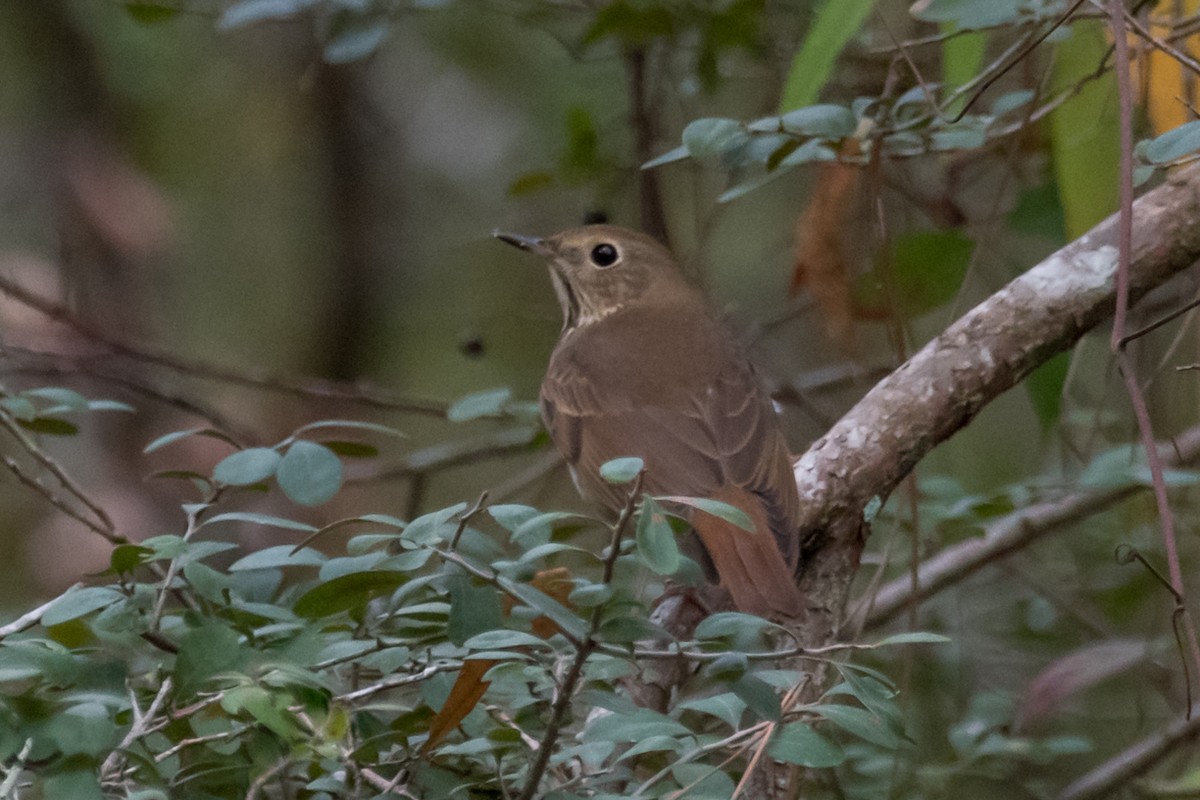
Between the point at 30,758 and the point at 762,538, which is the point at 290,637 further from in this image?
the point at 762,538

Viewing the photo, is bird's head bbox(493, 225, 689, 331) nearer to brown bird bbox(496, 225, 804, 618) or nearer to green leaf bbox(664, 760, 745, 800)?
brown bird bbox(496, 225, 804, 618)

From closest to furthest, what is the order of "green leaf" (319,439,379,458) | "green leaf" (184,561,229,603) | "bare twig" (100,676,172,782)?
"bare twig" (100,676,172,782)
"green leaf" (184,561,229,603)
"green leaf" (319,439,379,458)

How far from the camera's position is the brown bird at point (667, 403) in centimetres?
265

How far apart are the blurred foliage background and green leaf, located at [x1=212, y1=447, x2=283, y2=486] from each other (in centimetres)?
97

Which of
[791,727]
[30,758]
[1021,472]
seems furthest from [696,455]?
[1021,472]

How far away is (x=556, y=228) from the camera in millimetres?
5312

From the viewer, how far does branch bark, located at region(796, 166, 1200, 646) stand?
2.63 metres

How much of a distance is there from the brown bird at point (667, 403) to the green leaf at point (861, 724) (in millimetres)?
876

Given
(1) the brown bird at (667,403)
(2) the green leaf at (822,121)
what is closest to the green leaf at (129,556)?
(1) the brown bird at (667,403)

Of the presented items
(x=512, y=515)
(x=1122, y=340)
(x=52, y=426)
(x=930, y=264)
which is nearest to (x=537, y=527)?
(x=512, y=515)

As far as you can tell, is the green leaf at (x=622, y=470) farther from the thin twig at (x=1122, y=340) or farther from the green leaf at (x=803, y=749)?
the thin twig at (x=1122, y=340)

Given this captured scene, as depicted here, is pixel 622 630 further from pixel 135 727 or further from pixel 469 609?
pixel 135 727

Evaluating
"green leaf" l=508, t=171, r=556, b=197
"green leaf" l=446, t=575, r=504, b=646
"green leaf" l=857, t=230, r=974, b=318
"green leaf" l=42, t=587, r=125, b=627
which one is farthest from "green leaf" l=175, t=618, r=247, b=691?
"green leaf" l=508, t=171, r=556, b=197

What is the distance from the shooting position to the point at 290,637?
1.63 meters
